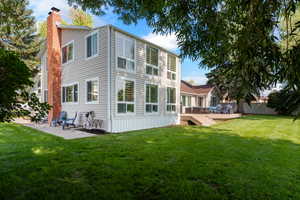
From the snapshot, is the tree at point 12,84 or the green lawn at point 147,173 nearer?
the tree at point 12,84

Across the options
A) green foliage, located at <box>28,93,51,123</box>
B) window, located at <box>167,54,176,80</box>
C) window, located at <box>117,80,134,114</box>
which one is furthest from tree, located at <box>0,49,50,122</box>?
window, located at <box>167,54,176,80</box>

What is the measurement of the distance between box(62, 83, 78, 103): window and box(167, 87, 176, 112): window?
649 cm

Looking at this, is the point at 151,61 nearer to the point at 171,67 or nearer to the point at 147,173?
the point at 171,67

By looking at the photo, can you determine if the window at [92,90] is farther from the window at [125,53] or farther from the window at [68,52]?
the window at [68,52]

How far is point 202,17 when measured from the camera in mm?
3100

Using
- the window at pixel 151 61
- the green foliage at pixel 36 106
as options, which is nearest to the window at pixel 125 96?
the window at pixel 151 61

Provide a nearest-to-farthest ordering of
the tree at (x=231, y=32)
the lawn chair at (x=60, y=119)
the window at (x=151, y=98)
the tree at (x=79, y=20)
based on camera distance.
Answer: the tree at (x=231, y=32), the lawn chair at (x=60, y=119), the window at (x=151, y=98), the tree at (x=79, y=20)

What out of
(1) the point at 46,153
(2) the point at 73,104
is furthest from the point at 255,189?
(2) the point at 73,104

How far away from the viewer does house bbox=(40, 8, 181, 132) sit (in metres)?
9.42

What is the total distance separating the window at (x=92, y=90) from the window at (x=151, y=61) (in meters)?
3.50

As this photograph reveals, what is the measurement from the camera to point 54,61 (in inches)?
499

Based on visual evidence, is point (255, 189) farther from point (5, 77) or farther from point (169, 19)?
point (5, 77)

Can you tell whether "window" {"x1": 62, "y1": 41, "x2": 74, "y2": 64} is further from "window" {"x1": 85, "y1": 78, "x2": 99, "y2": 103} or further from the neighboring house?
the neighboring house

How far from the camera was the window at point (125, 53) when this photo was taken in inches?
386
